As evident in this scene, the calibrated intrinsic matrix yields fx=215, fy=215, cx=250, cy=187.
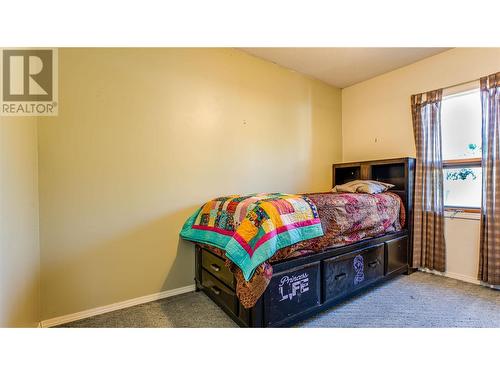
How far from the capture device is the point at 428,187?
2.39m

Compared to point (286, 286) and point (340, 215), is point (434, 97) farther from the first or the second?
point (286, 286)

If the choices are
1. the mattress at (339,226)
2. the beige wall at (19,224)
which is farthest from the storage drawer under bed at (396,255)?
the beige wall at (19,224)

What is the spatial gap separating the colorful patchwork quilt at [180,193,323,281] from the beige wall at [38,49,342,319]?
0.50 metres

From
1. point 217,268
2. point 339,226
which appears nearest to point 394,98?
point 339,226

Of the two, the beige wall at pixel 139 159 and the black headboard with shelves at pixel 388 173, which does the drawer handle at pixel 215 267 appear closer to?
the beige wall at pixel 139 159

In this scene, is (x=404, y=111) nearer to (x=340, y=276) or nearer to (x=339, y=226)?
(x=339, y=226)

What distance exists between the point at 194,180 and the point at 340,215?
1.36m

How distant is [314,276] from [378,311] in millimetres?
633

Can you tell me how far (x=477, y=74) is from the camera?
83.6 inches

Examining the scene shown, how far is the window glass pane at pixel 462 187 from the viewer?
87.4 inches

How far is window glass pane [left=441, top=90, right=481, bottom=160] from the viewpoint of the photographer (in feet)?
7.22

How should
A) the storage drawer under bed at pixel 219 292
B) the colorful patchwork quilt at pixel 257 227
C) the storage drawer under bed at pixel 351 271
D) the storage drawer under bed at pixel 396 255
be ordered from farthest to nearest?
1. the storage drawer under bed at pixel 396 255
2. the storage drawer under bed at pixel 351 271
3. the storage drawer under bed at pixel 219 292
4. the colorful patchwork quilt at pixel 257 227

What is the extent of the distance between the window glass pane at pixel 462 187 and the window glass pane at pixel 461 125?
0.52 feet
